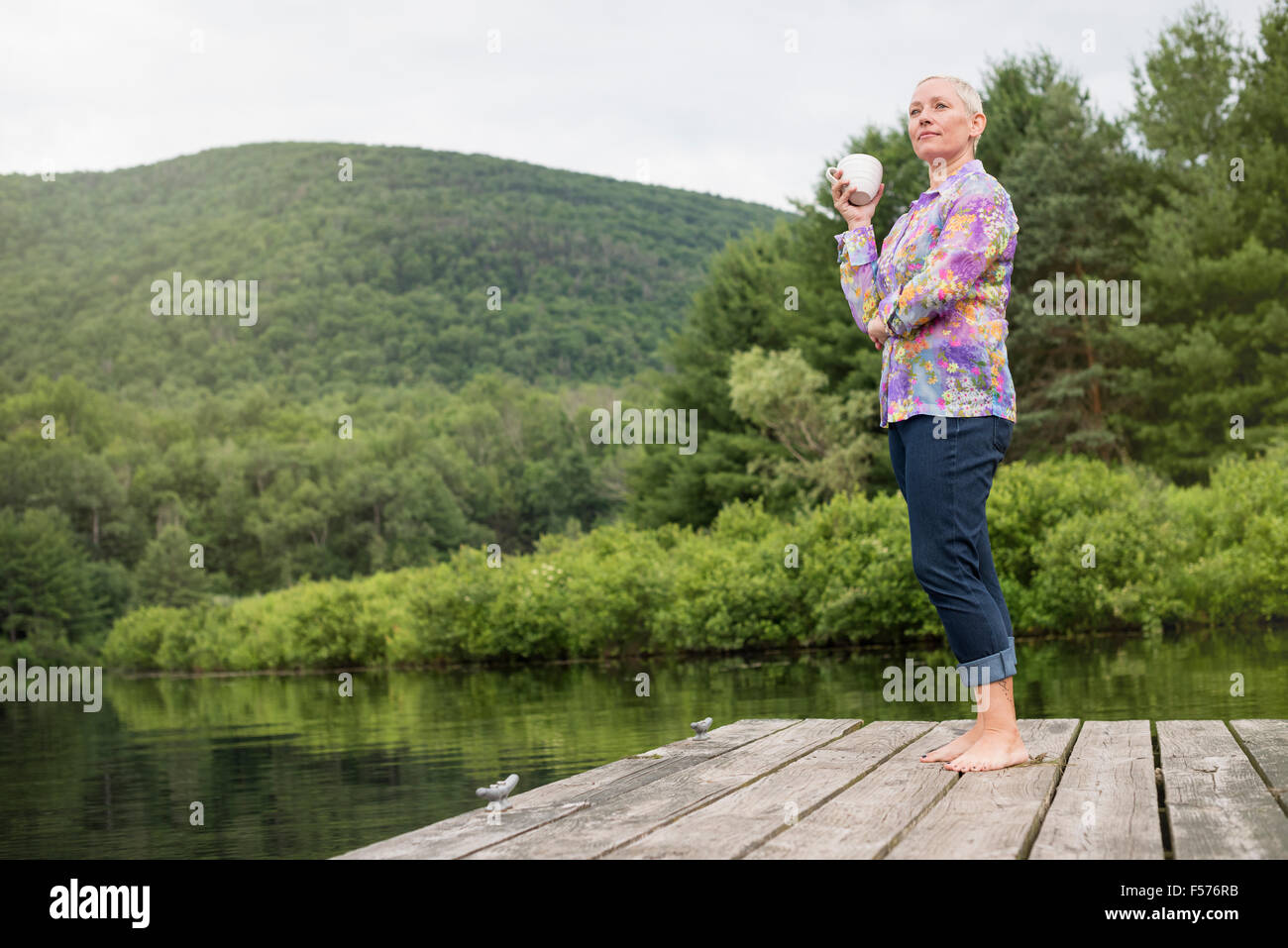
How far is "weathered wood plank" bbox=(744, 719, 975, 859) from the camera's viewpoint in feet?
9.96

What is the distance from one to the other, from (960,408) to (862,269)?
688mm

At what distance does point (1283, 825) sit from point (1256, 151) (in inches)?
1372

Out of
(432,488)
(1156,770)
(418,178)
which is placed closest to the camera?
(1156,770)

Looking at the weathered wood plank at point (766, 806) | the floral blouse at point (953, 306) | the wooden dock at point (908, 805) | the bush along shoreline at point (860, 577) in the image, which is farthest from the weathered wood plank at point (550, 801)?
the bush along shoreline at point (860, 577)

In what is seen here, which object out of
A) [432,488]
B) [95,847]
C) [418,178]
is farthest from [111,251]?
[95,847]

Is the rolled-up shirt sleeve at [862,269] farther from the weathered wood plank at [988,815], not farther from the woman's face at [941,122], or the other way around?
the weathered wood plank at [988,815]

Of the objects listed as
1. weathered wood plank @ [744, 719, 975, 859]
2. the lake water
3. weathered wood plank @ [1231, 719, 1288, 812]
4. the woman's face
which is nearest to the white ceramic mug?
the woman's face

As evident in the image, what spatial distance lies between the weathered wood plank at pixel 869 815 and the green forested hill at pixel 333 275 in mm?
80945

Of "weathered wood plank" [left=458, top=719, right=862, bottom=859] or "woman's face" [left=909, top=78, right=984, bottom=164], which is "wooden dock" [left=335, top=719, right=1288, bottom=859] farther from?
"woman's face" [left=909, top=78, right=984, bottom=164]

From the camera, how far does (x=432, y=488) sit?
A: 7931cm

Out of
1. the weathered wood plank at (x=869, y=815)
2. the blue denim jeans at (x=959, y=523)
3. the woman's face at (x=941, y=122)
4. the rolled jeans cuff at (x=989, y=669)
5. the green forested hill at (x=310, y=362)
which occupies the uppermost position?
the green forested hill at (x=310, y=362)

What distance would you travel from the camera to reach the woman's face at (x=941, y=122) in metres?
4.49

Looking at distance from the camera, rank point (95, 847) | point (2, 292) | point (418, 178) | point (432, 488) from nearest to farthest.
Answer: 1. point (95, 847)
2. point (432, 488)
3. point (2, 292)
4. point (418, 178)
